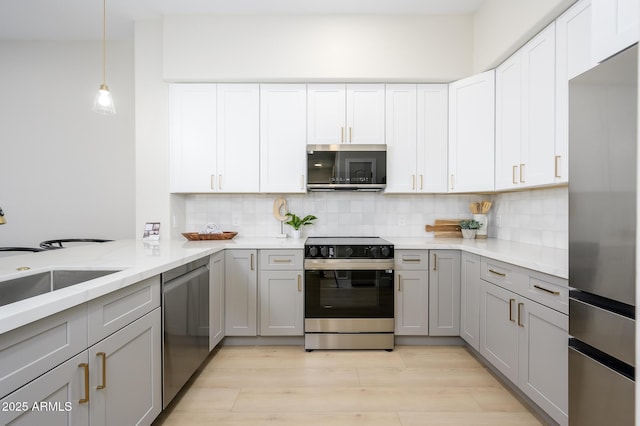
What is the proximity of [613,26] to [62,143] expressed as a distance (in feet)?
15.0

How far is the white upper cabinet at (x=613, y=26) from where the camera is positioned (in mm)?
1191

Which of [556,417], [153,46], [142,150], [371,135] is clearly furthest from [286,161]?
[556,417]

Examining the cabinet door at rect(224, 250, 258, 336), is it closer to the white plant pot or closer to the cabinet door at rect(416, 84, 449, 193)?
the cabinet door at rect(416, 84, 449, 193)

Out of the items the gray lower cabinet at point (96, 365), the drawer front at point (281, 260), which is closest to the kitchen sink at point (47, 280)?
the gray lower cabinet at point (96, 365)

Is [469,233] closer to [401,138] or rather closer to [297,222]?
[401,138]

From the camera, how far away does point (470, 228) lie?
3.29 m

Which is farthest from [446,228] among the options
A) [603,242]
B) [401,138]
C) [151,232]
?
[151,232]

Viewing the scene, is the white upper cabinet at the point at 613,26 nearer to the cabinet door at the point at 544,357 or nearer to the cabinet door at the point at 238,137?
the cabinet door at the point at 544,357

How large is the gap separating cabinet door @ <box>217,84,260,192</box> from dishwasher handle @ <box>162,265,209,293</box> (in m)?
1.00

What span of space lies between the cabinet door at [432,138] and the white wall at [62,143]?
3.06 metres

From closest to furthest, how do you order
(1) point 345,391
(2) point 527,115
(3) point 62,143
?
(1) point 345,391, (2) point 527,115, (3) point 62,143

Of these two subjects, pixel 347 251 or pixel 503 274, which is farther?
pixel 347 251

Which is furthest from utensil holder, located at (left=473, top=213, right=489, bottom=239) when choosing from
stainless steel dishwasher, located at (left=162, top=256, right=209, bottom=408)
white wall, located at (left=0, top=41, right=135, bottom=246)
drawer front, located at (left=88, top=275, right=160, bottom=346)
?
white wall, located at (left=0, top=41, right=135, bottom=246)

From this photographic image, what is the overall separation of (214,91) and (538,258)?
2976mm
